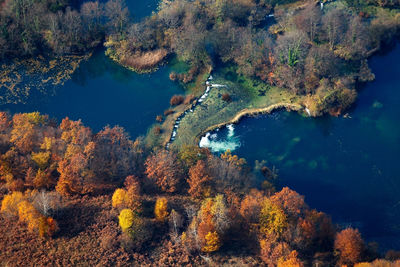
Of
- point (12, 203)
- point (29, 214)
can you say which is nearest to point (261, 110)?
point (29, 214)

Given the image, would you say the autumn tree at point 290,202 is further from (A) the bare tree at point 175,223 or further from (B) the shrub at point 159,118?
(B) the shrub at point 159,118

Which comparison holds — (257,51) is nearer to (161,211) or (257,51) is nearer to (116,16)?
(116,16)

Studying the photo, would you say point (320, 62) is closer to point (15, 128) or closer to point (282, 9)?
point (282, 9)

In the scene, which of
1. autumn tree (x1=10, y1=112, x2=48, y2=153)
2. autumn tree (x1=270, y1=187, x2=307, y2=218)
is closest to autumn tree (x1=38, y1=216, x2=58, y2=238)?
autumn tree (x1=10, y1=112, x2=48, y2=153)

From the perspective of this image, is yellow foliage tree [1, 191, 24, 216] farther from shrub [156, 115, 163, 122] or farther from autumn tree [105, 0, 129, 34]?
autumn tree [105, 0, 129, 34]

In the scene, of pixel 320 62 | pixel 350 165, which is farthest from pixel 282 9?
pixel 350 165

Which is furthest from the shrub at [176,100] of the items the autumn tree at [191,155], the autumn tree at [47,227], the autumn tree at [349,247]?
the autumn tree at [349,247]
